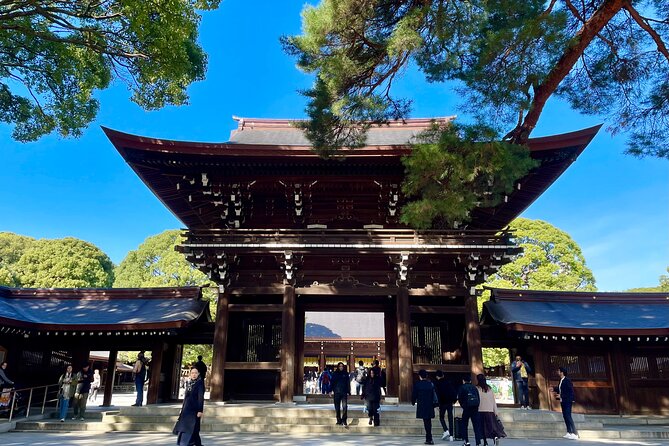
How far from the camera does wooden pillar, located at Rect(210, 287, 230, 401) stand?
1191 centimetres

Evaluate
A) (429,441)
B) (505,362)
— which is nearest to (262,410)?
(429,441)

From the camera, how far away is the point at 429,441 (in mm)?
8547

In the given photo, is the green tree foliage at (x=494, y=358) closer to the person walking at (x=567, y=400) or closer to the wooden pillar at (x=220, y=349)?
the person walking at (x=567, y=400)

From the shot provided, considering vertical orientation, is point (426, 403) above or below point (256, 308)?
below

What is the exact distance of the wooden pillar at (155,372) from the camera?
13641 mm

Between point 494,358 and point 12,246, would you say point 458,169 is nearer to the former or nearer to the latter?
point 494,358

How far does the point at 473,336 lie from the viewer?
1218 centimetres

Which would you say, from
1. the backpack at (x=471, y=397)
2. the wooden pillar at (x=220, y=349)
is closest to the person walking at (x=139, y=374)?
the wooden pillar at (x=220, y=349)

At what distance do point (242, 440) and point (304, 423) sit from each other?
2052 mm

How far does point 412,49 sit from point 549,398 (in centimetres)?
1093

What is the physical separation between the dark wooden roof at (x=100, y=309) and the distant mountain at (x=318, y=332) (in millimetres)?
11173

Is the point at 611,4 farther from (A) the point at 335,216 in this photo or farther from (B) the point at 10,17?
(B) the point at 10,17

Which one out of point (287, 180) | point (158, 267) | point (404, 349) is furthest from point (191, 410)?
point (158, 267)

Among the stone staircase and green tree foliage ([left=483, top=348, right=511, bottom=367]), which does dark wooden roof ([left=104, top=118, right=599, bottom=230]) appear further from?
green tree foliage ([left=483, top=348, right=511, bottom=367])
